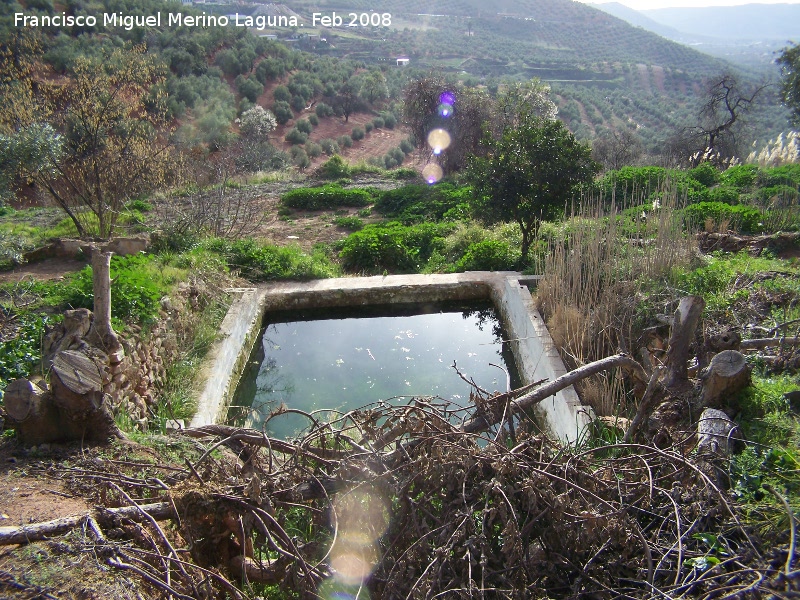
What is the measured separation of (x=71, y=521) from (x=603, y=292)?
14.7 feet

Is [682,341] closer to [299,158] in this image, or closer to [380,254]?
[380,254]

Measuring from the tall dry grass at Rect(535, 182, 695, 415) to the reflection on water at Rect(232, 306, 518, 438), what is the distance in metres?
0.93

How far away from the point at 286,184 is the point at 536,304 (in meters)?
11.2

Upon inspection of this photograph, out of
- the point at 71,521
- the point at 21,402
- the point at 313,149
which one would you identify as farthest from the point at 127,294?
the point at 313,149

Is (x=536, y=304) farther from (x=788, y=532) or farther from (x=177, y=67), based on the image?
(x=177, y=67)

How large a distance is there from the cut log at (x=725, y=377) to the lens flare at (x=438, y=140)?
49.8 feet

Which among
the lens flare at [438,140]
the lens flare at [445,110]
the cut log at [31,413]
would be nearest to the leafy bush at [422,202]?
the lens flare at [438,140]

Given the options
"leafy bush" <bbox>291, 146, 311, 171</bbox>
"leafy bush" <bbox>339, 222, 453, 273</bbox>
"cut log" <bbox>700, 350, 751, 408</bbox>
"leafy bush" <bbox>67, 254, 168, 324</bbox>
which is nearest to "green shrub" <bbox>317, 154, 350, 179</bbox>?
"leafy bush" <bbox>291, 146, 311, 171</bbox>

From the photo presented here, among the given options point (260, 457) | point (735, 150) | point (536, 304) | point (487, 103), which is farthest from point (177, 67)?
point (260, 457)

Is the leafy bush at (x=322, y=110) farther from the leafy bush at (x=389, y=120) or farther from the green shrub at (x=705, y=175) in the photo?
the green shrub at (x=705, y=175)

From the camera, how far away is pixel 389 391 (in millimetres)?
5836

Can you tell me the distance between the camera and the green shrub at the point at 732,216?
817 cm

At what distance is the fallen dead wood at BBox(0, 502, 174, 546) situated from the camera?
2268 millimetres

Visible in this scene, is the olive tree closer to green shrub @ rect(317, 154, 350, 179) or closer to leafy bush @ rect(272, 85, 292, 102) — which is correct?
green shrub @ rect(317, 154, 350, 179)
